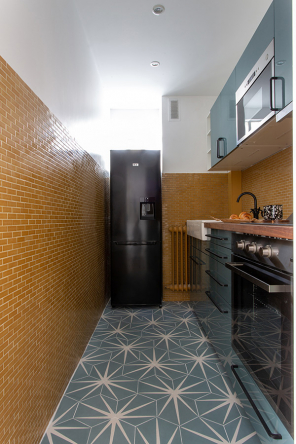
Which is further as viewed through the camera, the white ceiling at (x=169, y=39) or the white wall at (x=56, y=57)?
the white ceiling at (x=169, y=39)

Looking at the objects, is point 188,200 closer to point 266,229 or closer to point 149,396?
point 149,396

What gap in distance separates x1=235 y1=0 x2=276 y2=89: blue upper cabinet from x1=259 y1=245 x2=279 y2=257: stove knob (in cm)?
132

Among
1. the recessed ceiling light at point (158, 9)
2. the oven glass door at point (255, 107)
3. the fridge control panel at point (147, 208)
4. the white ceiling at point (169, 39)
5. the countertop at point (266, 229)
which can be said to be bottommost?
the countertop at point (266, 229)

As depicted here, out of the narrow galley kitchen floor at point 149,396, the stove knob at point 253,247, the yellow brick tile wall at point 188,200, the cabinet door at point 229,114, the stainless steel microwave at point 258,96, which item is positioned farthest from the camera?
the yellow brick tile wall at point 188,200

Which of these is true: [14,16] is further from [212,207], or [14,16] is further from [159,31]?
[212,207]

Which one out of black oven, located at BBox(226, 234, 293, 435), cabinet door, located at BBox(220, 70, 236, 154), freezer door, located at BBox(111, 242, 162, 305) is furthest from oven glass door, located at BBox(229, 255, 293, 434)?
freezer door, located at BBox(111, 242, 162, 305)

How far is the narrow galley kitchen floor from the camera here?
1.43 meters

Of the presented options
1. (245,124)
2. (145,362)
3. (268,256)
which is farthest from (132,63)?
(145,362)

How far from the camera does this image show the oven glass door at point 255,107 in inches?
66.9

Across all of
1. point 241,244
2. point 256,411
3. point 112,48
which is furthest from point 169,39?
point 256,411

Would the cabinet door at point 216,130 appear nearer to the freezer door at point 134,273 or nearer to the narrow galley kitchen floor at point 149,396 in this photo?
the freezer door at point 134,273

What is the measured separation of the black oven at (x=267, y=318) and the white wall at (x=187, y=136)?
263cm

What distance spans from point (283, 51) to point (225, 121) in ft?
3.67

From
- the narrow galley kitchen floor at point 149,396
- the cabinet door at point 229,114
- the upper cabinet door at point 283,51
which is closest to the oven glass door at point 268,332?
the narrow galley kitchen floor at point 149,396
